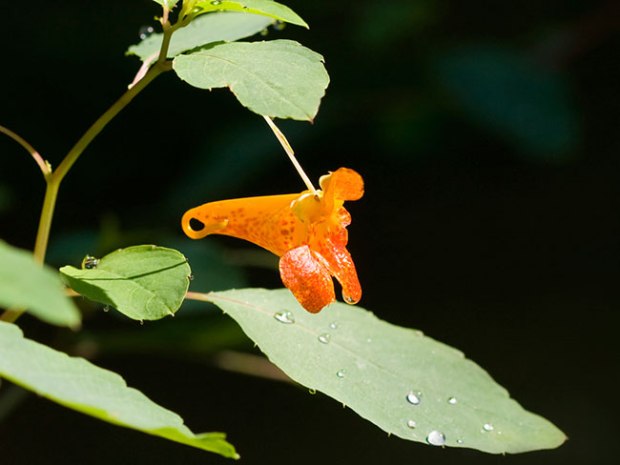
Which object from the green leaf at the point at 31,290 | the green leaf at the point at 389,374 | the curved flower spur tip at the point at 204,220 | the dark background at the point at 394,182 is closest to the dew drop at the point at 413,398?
the green leaf at the point at 389,374

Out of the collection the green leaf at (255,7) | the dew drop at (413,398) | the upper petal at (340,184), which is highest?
the green leaf at (255,7)

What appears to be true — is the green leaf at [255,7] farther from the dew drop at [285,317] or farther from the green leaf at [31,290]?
the green leaf at [31,290]

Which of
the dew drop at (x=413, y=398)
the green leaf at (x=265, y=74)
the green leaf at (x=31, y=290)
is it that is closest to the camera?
the green leaf at (x=31, y=290)

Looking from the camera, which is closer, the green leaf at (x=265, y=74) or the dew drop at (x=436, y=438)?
the green leaf at (x=265, y=74)

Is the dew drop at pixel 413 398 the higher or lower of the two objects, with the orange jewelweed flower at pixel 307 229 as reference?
lower

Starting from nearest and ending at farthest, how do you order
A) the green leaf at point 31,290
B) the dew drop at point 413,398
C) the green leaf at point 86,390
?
the green leaf at point 31,290, the green leaf at point 86,390, the dew drop at point 413,398
